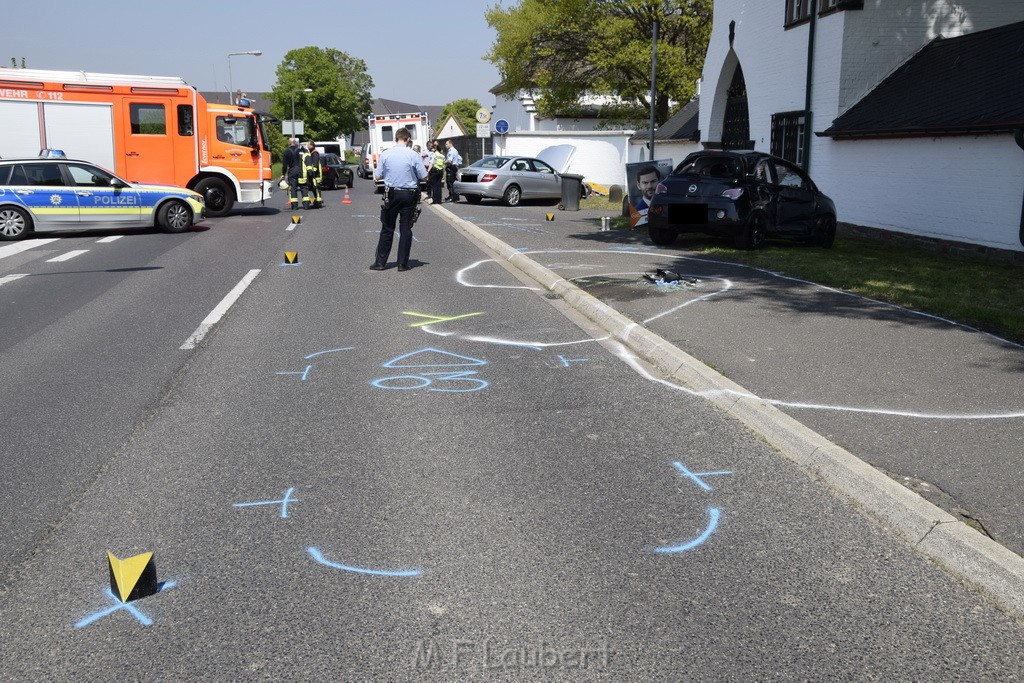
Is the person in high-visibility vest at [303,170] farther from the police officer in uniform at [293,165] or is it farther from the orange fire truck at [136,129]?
the orange fire truck at [136,129]

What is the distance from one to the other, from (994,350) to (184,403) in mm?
6134

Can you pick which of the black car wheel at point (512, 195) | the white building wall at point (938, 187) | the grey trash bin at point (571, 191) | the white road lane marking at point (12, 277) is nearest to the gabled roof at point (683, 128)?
the black car wheel at point (512, 195)

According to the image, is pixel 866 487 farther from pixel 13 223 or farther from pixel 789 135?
pixel 789 135

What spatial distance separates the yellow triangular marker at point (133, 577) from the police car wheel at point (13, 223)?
16.1 meters

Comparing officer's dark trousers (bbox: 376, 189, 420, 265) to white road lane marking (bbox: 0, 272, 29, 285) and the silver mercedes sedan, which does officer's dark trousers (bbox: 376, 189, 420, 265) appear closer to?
white road lane marking (bbox: 0, 272, 29, 285)

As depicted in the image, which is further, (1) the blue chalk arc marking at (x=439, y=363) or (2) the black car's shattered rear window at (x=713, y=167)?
(2) the black car's shattered rear window at (x=713, y=167)

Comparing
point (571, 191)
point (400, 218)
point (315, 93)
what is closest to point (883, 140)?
point (571, 191)

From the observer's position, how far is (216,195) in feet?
75.4

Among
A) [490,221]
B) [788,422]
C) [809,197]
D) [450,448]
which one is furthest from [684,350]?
[490,221]

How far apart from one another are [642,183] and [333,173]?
24.8 metres

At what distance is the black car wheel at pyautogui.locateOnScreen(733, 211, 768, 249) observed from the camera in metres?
14.6

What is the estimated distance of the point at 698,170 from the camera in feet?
49.9

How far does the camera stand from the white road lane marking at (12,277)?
1246 cm

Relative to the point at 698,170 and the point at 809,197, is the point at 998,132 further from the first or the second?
the point at 698,170
